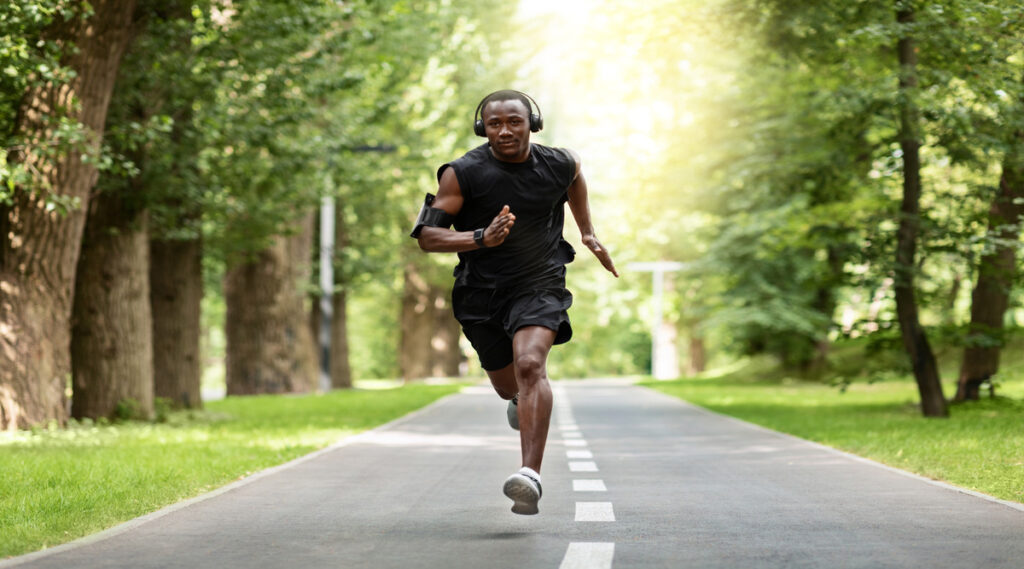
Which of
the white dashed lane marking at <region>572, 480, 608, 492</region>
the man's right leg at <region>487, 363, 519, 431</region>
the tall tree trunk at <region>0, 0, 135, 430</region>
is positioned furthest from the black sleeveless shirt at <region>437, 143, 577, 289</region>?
the tall tree trunk at <region>0, 0, 135, 430</region>

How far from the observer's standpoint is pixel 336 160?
2180 centimetres

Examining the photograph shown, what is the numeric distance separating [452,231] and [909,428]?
1037 centimetres

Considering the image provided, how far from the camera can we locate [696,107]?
2584cm

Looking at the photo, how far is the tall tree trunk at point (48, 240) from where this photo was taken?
1393cm

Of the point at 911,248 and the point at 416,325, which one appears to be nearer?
the point at 911,248

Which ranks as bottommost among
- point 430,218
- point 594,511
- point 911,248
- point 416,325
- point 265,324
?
point 594,511

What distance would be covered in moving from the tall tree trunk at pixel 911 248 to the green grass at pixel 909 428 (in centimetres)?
52

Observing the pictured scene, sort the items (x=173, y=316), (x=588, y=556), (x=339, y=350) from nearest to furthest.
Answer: (x=588, y=556) → (x=173, y=316) → (x=339, y=350)

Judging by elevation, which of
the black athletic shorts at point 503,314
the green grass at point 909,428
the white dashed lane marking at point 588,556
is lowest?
the green grass at point 909,428

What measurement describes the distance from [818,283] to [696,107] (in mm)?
7446

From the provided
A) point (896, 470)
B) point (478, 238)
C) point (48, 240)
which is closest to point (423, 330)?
point (48, 240)

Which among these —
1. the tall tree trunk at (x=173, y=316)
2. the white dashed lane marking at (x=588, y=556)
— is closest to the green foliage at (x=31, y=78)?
the tall tree trunk at (x=173, y=316)

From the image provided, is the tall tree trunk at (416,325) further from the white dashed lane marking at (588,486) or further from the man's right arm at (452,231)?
the man's right arm at (452,231)

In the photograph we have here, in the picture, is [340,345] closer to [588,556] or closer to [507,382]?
[507,382]
